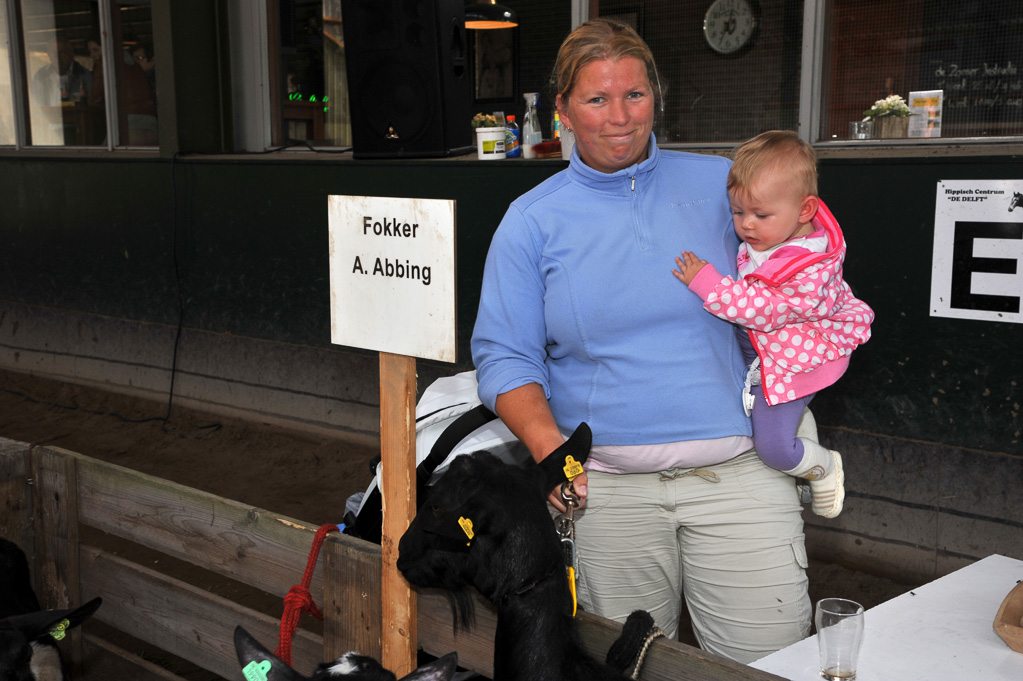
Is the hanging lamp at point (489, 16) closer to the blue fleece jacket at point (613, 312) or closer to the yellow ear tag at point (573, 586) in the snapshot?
the blue fleece jacket at point (613, 312)

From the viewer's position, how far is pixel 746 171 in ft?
6.31

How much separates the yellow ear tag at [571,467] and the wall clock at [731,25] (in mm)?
3432

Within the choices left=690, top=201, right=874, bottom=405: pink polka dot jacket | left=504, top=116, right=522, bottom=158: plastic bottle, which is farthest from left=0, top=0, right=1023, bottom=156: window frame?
left=690, top=201, right=874, bottom=405: pink polka dot jacket

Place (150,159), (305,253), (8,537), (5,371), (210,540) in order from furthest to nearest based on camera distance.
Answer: (5,371) < (150,159) < (305,253) < (8,537) < (210,540)

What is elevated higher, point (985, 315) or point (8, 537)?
point (985, 315)

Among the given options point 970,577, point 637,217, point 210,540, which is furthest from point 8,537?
point 970,577

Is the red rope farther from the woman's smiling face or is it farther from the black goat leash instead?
the woman's smiling face

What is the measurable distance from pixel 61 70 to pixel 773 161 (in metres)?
7.44

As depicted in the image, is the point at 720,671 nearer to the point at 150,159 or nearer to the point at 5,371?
the point at 150,159

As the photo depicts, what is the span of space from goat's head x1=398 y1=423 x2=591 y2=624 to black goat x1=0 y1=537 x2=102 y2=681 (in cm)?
102

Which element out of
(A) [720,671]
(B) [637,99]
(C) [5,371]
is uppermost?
(B) [637,99]

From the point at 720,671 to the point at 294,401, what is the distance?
5.14 m

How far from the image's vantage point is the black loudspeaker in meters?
4.93

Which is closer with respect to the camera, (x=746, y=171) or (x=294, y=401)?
(x=746, y=171)
